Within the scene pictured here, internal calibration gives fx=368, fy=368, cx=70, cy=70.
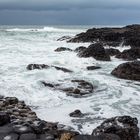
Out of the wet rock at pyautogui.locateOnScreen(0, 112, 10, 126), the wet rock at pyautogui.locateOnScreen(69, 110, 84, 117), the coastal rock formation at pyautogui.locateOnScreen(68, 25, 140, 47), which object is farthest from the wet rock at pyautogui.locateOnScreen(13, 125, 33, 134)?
the coastal rock formation at pyautogui.locateOnScreen(68, 25, 140, 47)

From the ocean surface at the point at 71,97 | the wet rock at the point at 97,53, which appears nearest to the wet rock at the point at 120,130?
the ocean surface at the point at 71,97

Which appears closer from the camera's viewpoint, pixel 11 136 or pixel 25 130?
pixel 11 136

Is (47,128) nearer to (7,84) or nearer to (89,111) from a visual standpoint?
(89,111)

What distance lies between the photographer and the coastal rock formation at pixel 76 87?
10.7m

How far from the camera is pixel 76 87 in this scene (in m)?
11.2

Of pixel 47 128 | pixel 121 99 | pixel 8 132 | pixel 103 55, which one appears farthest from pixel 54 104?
pixel 103 55

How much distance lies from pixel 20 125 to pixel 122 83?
6295 mm

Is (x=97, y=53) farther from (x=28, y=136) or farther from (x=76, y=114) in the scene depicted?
(x=28, y=136)

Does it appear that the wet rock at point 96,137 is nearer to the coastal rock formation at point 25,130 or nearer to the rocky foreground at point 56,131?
the rocky foreground at point 56,131

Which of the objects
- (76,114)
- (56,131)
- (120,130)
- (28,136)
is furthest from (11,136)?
(76,114)

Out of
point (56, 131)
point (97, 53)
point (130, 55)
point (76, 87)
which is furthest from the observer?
point (130, 55)

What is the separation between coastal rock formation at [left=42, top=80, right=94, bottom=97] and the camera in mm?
10656

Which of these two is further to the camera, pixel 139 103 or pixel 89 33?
pixel 89 33

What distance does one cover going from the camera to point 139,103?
10008mm
